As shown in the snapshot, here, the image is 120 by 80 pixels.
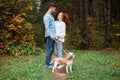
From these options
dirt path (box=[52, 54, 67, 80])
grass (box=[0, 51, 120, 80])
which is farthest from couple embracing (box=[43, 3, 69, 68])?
grass (box=[0, 51, 120, 80])

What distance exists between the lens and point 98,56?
17.0 metres

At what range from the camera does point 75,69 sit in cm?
1333

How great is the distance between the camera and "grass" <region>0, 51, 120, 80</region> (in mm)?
11977

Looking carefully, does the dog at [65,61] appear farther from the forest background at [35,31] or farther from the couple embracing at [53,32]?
the forest background at [35,31]

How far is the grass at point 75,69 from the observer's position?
1198cm

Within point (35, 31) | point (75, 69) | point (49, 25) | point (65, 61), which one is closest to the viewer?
point (65, 61)

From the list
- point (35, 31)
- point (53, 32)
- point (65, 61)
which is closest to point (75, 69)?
point (65, 61)

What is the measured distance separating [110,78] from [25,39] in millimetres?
8076

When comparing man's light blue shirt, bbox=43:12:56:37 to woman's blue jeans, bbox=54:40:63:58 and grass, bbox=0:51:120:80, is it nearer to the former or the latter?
woman's blue jeans, bbox=54:40:63:58

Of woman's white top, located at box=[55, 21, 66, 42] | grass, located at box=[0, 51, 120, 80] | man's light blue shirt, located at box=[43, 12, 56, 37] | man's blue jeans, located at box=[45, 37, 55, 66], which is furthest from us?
woman's white top, located at box=[55, 21, 66, 42]

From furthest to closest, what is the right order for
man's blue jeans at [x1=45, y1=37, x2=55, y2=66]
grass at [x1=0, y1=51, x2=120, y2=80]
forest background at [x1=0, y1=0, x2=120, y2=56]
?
1. forest background at [x1=0, y1=0, x2=120, y2=56]
2. man's blue jeans at [x1=45, y1=37, x2=55, y2=66]
3. grass at [x1=0, y1=51, x2=120, y2=80]

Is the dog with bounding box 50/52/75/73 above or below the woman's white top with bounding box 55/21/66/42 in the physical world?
below

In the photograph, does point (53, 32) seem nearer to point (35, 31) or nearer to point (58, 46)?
point (58, 46)

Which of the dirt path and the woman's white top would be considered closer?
the dirt path
